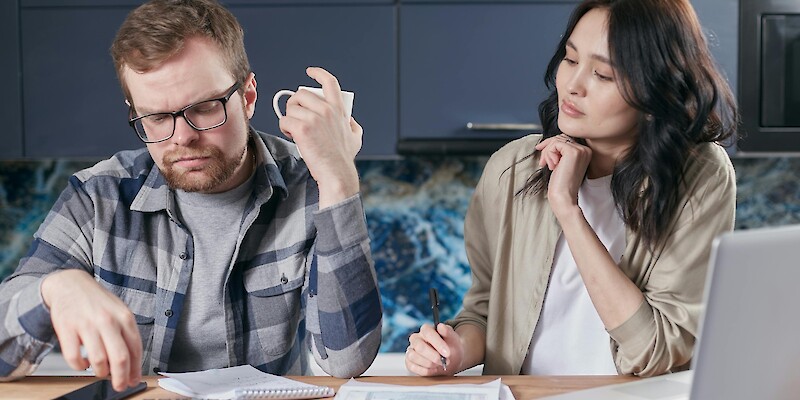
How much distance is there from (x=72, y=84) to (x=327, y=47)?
2.40 feet

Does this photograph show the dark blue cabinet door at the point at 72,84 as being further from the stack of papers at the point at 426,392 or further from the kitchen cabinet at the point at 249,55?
the stack of papers at the point at 426,392

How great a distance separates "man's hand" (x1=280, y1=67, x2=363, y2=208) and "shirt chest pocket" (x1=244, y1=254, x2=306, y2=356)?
0.21 meters

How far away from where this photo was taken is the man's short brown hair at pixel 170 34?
1.51 metres

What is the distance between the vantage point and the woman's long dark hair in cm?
157

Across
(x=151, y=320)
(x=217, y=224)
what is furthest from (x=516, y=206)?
Result: (x=151, y=320)

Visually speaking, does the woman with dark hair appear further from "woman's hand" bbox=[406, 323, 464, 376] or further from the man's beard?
the man's beard

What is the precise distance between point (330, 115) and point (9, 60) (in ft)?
4.90

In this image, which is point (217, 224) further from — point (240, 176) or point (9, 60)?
point (9, 60)

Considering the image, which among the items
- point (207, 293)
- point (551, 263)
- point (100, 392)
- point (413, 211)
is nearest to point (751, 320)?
point (551, 263)

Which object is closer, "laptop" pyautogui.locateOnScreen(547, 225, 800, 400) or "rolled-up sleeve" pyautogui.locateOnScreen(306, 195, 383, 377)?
"laptop" pyautogui.locateOnScreen(547, 225, 800, 400)

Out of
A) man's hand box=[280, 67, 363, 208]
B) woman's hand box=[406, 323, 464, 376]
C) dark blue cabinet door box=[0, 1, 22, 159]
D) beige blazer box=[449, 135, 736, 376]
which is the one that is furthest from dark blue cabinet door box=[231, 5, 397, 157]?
woman's hand box=[406, 323, 464, 376]

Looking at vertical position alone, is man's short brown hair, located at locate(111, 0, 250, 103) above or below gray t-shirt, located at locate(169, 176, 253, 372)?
above

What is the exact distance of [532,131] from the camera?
2.56 meters

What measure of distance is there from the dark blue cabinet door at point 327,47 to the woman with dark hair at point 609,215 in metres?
0.88
